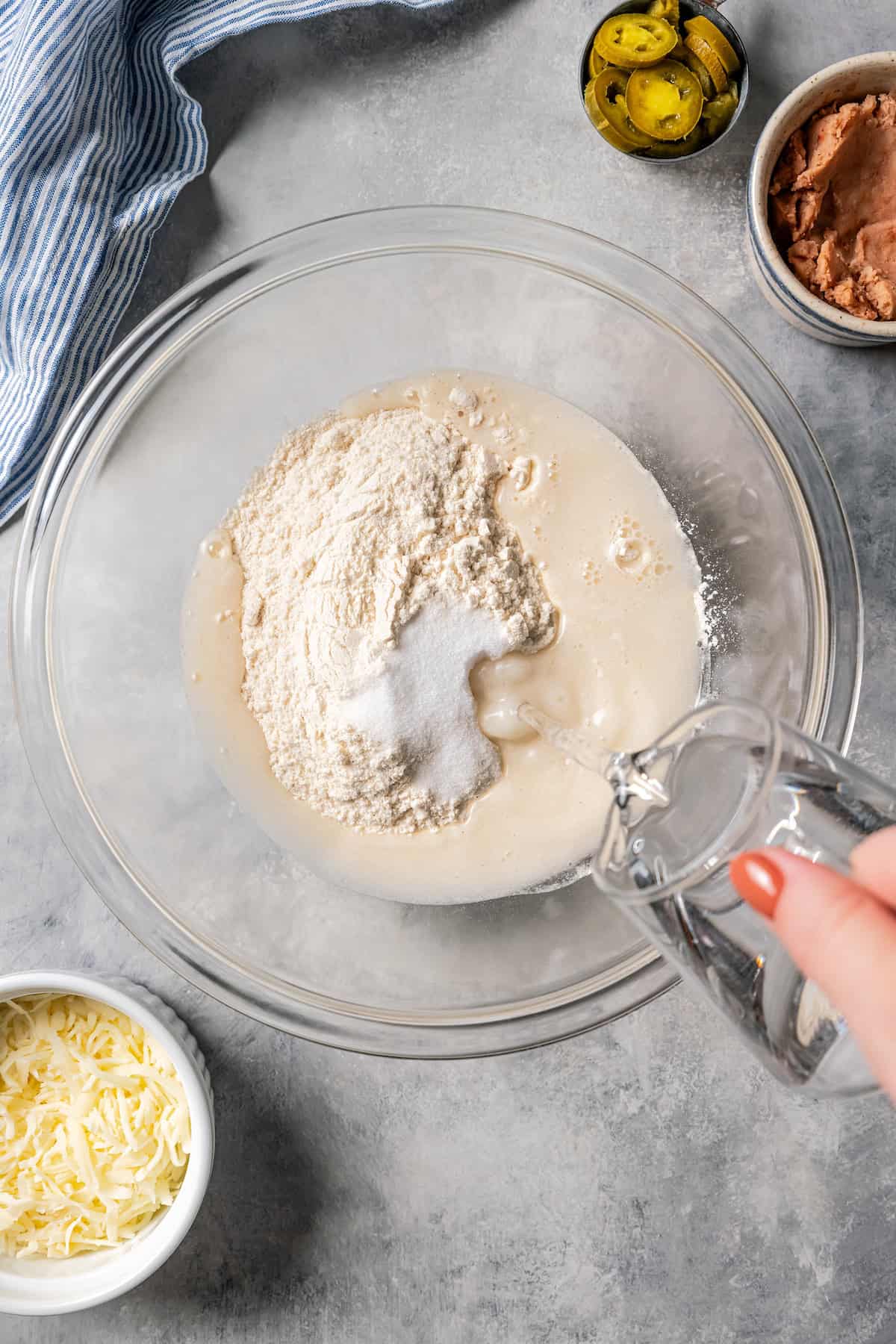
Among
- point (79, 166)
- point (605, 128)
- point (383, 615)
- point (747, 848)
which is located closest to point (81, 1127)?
point (383, 615)

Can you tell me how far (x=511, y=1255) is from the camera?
1470 millimetres

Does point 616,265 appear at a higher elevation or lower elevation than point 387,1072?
higher

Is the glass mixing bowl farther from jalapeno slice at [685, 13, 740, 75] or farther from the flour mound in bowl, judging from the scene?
jalapeno slice at [685, 13, 740, 75]

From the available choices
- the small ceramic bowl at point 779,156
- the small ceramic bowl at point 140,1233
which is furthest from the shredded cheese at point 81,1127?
the small ceramic bowl at point 779,156

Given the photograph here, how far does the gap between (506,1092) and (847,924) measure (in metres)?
0.85

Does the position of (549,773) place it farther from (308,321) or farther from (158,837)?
(308,321)

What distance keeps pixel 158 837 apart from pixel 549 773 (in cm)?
52

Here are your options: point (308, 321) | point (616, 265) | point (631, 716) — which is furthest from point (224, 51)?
point (631, 716)

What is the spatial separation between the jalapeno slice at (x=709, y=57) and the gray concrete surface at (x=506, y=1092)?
0.11 meters

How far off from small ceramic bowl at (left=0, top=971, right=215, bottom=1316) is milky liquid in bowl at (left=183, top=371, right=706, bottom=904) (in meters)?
0.29

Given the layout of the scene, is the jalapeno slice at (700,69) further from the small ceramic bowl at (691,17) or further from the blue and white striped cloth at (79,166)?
the blue and white striped cloth at (79,166)

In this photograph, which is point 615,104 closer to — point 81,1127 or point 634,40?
point 634,40

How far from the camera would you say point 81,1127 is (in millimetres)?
1354

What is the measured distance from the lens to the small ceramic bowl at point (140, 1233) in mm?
1325
